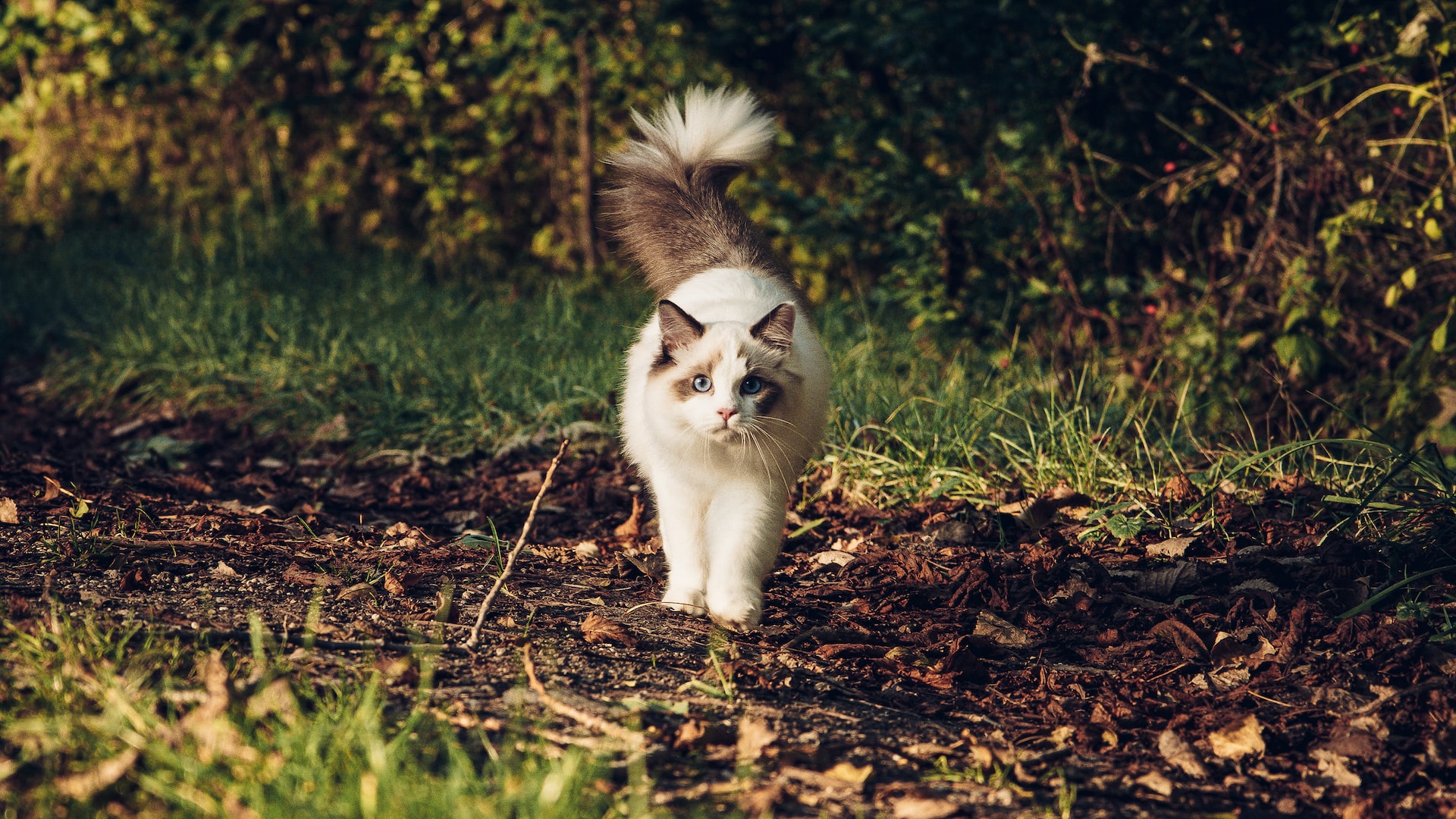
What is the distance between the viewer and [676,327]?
3430mm

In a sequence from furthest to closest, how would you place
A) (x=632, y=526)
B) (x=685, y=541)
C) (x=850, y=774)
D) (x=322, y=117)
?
(x=322, y=117) < (x=632, y=526) < (x=685, y=541) < (x=850, y=774)

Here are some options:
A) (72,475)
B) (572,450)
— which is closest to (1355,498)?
(572,450)

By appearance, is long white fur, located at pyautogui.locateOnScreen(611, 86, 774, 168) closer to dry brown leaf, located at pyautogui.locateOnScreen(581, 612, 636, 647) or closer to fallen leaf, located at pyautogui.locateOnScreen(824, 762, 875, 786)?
dry brown leaf, located at pyautogui.locateOnScreen(581, 612, 636, 647)

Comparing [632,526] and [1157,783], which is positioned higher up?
[1157,783]

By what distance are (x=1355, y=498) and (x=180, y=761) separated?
337 centimetres

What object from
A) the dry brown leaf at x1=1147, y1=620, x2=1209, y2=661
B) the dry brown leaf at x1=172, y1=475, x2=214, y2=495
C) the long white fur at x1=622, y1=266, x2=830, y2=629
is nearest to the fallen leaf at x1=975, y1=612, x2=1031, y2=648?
the dry brown leaf at x1=1147, y1=620, x2=1209, y2=661

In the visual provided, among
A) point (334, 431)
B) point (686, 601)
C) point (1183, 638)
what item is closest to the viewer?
point (1183, 638)

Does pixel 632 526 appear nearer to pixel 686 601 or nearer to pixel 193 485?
pixel 686 601

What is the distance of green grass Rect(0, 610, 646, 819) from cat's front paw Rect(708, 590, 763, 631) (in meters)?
1.05

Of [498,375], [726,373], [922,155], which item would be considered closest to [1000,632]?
[726,373]

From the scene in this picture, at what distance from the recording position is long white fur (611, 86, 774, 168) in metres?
4.42

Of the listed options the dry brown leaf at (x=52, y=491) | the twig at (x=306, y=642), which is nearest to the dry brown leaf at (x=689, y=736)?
the twig at (x=306, y=642)

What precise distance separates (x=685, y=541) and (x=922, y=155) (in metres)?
4.85

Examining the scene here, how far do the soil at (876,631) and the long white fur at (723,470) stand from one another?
0.15 m
